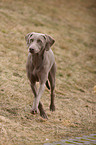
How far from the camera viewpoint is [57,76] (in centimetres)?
935

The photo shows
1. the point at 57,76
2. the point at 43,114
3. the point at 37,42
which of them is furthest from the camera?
the point at 57,76

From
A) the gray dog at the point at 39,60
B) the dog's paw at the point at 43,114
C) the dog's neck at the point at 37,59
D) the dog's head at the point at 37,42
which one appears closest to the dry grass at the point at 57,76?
the dog's paw at the point at 43,114

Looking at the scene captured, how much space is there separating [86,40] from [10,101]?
34.7 ft

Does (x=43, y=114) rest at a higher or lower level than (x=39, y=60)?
lower

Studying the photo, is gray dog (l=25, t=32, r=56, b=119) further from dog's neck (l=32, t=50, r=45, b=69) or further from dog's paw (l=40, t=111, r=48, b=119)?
dog's paw (l=40, t=111, r=48, b=119)

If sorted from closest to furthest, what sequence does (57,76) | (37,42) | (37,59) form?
(37,42)
(37,59)
(57,76)

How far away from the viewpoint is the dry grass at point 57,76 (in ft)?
15.6

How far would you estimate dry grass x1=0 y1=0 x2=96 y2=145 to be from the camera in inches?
187

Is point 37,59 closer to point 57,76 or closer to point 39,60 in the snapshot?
point 39,60

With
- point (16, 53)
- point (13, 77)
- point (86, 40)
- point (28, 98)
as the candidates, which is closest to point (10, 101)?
point (28, 98)

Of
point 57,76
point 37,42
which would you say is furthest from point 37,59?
point 57,76

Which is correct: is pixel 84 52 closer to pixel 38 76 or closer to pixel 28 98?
pixel 28 98

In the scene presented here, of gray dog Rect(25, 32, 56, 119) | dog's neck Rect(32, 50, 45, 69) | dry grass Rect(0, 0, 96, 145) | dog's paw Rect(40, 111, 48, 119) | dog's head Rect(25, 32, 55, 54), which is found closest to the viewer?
dog's head Rect(25, 32, 55, 54)

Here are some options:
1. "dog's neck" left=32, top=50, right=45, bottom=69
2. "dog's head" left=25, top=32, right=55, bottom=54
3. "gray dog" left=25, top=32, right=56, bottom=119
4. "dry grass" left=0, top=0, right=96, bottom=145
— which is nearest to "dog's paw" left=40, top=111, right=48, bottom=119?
"dry grass" left=0, top=0, right=96, bottom=145
